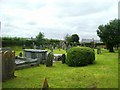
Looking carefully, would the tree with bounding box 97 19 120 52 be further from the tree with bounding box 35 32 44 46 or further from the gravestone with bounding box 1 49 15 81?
the gravestone with bounding box 1 49 15 81

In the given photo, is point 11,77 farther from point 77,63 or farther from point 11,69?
point 77,63

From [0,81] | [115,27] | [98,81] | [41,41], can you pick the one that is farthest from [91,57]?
[41,41]

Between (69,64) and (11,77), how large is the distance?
7.68 m

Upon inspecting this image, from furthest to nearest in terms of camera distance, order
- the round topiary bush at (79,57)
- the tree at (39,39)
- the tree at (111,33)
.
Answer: the tree at (39,39) → the tree at (111,33) → the round topiary bush at (79,57)

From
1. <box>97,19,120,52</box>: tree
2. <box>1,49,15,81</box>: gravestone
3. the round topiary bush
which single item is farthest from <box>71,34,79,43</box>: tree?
<box>1,49,15,81</box>: gravestone

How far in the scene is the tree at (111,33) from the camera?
43.7 metres

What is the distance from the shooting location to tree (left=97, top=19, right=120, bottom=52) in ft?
143

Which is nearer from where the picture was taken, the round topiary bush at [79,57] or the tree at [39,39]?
the round topiary bush at [79,57]

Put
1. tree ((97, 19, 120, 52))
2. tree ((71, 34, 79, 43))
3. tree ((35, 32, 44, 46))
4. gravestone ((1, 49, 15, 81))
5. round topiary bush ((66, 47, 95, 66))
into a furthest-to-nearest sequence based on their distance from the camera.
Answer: tree ((71, 34, 79, 43))
tree ((35, 32, 44, 46))
tree ((97, 19, 120, 52))
round topiary bush ((66, 47, 95, 66))
gravestone ((1, 49, 15, 81))

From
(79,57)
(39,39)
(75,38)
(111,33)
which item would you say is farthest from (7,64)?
(75,38)

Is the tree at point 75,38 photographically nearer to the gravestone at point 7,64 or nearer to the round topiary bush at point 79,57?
the round topiary bush at point 79,57

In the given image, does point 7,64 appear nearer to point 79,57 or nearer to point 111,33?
point 79,57

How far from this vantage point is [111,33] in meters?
44.1

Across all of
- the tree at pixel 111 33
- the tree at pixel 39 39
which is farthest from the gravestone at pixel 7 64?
the tree at pixel 39 39
